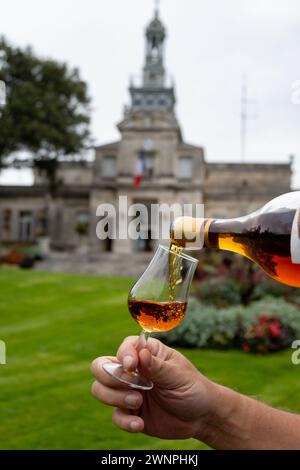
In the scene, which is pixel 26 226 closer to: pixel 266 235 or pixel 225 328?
pixel 225 328

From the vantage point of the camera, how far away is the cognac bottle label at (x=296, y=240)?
1.67 meters

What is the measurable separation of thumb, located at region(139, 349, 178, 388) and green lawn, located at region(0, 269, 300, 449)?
11.0 ft

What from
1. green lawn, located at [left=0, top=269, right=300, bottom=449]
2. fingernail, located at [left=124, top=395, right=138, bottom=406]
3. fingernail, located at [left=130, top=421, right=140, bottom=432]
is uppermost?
fingernail, located at [left=124, top=395, right=138, bottom=406]

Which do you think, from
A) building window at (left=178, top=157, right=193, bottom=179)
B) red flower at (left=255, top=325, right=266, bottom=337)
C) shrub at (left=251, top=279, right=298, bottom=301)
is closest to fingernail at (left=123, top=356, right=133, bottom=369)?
red flower at (left=255, top=325, right=266, bottom=337)

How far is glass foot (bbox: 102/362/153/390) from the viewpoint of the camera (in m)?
1.85

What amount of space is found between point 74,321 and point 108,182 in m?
23.3

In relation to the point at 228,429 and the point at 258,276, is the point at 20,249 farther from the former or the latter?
the point at 228,429

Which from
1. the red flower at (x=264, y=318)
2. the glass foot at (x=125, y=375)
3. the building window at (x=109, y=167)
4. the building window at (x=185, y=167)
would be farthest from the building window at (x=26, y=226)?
the glass foot at (x=125, y=375)

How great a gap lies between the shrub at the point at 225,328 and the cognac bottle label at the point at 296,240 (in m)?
7.58

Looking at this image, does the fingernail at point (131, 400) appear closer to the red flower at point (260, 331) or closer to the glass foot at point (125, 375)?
the glass foot at point (125, 375)

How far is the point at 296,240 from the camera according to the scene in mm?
1679

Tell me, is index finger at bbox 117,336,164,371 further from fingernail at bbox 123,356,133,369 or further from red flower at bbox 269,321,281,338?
red flower at bbox 269,321,281,338
